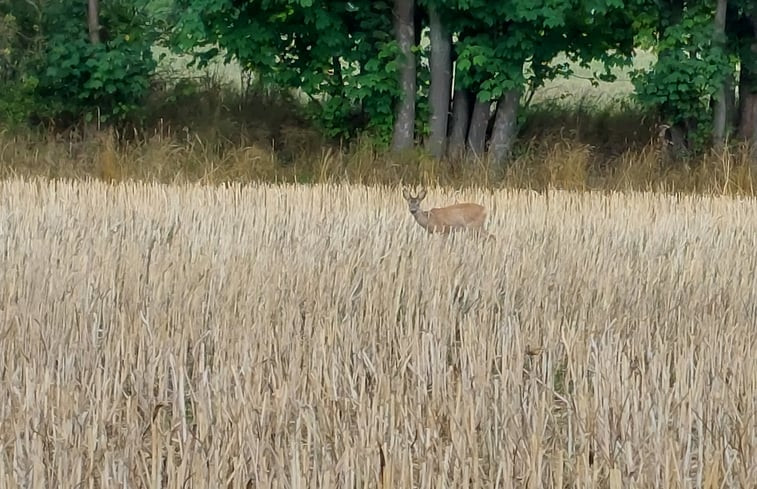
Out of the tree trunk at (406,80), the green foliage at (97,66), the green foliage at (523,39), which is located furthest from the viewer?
the green foliage at (97,66)

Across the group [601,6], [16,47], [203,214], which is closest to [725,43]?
[601,6]

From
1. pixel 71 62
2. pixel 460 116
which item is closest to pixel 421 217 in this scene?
pixel 460 116

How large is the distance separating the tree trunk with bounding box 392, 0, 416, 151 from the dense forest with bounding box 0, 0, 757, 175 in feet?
0.05

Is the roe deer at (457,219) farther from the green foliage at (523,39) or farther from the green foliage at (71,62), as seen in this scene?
the green foliage at (71,62)

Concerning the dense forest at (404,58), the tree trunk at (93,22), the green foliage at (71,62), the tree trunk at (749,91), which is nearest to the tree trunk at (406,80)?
the dense forest at (404,58)

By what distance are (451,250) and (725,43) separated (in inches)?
314

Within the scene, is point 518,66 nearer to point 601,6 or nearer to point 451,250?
point 601,6

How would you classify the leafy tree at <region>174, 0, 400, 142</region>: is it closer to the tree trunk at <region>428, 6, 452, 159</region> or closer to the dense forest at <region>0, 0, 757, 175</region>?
the dense forest at <region>0, 0, 757, 175</region>

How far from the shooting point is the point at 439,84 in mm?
13984

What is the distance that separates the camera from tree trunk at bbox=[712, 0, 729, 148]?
1306 cm

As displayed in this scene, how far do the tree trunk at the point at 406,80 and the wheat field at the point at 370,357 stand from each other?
604cm

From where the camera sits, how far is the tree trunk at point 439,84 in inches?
543

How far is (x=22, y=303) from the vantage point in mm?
4910

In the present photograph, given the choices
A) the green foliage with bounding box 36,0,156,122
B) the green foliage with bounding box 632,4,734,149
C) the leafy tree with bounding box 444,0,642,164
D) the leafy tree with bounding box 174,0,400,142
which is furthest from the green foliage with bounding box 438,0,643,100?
the green foliage with bounding box 36,0,156,122
